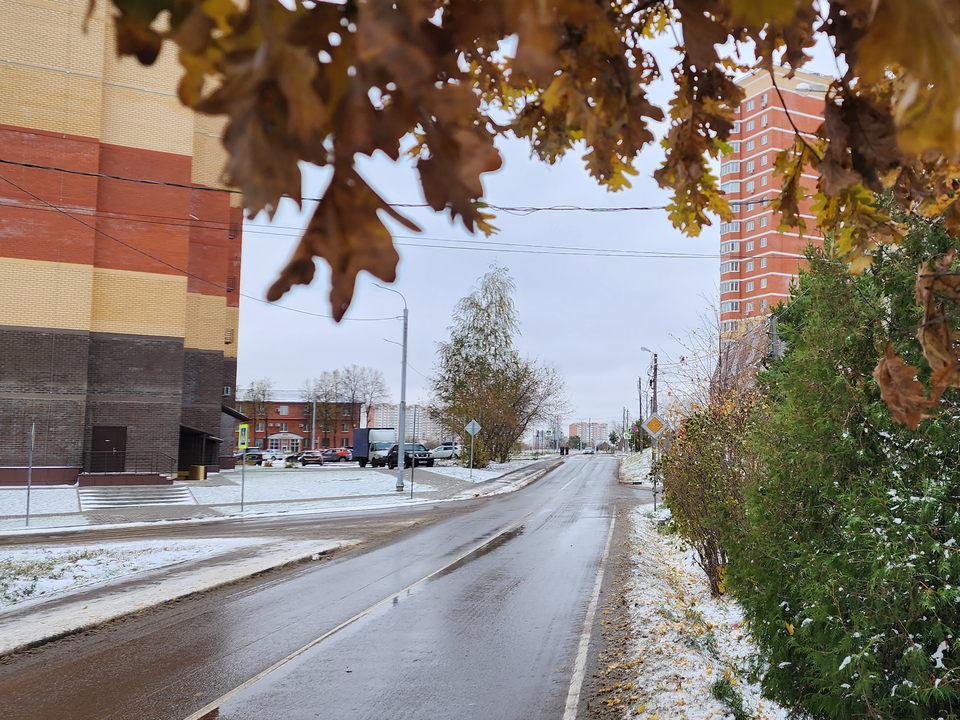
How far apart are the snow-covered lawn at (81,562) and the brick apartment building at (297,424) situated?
8285cm

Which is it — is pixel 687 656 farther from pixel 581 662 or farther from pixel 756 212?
pixel 756 212

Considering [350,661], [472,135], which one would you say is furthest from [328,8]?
[350,661]

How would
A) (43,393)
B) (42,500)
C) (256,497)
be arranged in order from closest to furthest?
1. (42,500)
2. (43,393)
3. (256,497)

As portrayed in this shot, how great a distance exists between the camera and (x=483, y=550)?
14.4m

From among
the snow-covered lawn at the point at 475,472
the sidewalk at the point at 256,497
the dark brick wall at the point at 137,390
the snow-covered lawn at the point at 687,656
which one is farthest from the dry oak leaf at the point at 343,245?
the snow-covered lawn at the point at 475,472

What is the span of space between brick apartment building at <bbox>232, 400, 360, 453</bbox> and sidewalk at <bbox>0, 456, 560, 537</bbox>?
61421 mm

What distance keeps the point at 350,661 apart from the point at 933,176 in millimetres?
6418

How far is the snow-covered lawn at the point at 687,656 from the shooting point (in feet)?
18.5

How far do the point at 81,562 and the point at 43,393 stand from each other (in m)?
16.9

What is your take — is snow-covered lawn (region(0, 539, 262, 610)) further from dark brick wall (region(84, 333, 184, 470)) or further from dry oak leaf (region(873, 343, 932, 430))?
dark brick wall (region(84, 333, 184, 470))

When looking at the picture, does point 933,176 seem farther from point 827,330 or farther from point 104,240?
point 104,240

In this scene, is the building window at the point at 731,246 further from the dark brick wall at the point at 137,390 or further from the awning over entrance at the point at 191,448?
the dark brick wall at the point at 137,390

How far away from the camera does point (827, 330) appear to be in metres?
4.42

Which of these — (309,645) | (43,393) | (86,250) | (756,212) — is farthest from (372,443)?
(756,212)
